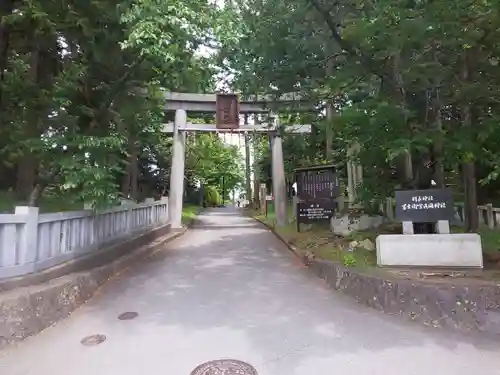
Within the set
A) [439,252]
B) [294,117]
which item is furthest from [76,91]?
[439,252]

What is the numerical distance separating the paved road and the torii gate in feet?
32.6

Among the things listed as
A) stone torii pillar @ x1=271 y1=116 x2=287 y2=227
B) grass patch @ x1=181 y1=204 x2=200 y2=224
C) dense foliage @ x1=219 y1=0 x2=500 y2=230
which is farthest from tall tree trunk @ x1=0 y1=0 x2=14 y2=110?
grass patch @ x1=181 y1=204 x2=200 y2=224

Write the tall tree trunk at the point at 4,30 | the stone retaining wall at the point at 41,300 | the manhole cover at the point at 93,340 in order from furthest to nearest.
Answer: the tall tree trunk at the point at 4,30, the manhole cover at the point at 93,340, the stone retaining wall at the point at 41,300

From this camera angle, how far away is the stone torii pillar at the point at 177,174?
17.2 m

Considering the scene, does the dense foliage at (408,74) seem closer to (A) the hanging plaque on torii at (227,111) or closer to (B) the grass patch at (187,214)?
(A) the hanging plaque on torii at (227,111)

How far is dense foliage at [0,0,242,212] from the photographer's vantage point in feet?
17.4

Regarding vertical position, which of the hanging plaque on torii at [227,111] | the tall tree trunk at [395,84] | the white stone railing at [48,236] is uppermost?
the hanging plaque on torii at [227,111]

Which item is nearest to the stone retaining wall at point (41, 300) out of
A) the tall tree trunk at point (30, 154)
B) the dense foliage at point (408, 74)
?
the tall tree trunk at point (30, 154)

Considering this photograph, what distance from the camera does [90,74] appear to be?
24.0 ft

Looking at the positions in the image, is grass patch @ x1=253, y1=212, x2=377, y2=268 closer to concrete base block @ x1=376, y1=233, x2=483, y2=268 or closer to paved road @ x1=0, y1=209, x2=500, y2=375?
concrete base block @ x1=376, y1=233, x2=483, y2=268

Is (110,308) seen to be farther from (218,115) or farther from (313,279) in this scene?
(218,115)

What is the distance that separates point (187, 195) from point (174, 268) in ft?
106

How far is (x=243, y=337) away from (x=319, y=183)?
30.4 feet

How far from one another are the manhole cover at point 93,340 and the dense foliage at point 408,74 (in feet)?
14.0
